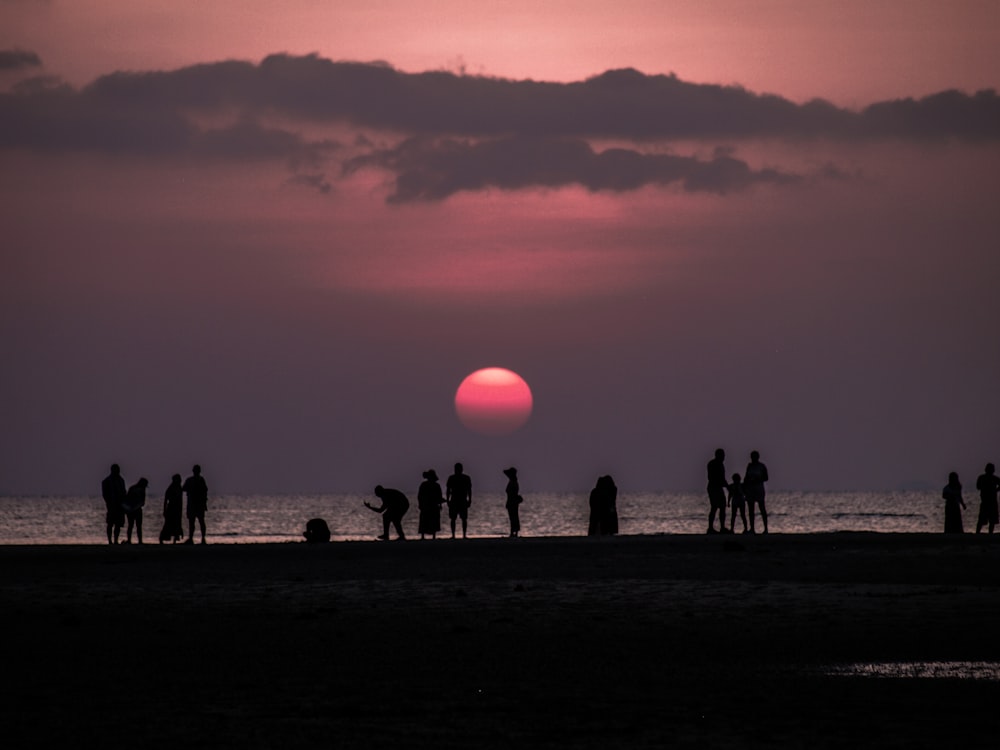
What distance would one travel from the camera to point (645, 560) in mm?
27438

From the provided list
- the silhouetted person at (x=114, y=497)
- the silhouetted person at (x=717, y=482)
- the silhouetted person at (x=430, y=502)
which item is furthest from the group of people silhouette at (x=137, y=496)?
the silhouetted person at (x=717, y=482)

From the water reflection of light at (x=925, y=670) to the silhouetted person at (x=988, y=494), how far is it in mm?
25097

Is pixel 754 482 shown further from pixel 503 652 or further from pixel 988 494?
pixel 503 652

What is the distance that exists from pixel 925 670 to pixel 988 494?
90.3 ft

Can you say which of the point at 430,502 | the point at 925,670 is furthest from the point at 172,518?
the point at 925,670

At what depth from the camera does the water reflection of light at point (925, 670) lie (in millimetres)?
12453

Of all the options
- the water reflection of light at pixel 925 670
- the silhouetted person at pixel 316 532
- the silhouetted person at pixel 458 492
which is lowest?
the water reflection of light at pixel 925 670

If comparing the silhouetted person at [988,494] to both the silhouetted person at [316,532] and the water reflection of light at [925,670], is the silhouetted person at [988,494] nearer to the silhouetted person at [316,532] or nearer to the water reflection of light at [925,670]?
the silhouetted person at [316,532]

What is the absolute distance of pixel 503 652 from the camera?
14578 mm

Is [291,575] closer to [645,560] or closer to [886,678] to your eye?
[645,560]

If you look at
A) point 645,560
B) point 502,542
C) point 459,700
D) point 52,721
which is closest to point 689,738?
point 459,700

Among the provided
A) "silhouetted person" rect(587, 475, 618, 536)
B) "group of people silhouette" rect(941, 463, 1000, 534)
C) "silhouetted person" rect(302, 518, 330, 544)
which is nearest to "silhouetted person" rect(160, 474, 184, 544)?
"silhouetted person" rect(302, 518, 330, 544)

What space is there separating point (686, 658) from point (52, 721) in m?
5.70

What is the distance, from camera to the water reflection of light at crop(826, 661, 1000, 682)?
40.9 feet
